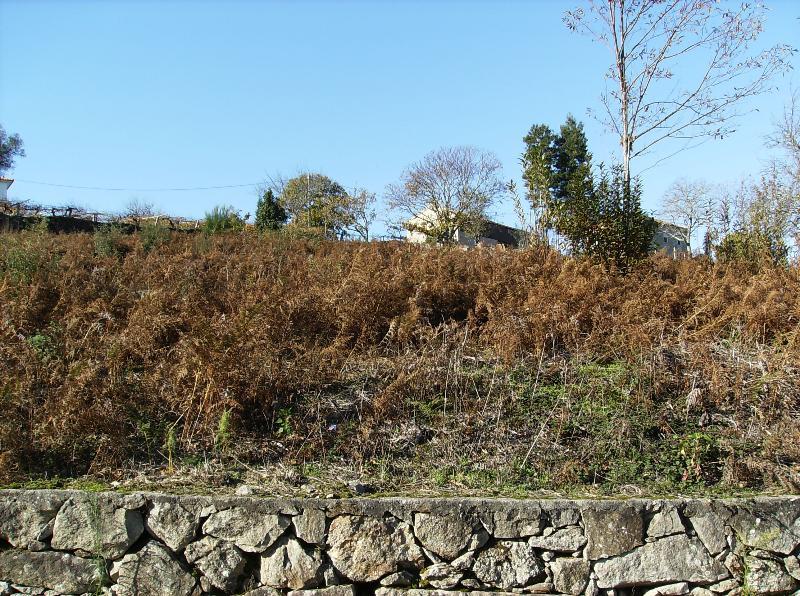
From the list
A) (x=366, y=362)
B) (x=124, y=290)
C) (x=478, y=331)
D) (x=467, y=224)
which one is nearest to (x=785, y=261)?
(x=478, y=331)

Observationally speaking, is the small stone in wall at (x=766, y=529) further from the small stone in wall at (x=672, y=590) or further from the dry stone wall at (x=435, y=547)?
the small stone in wall at (x=672, y=590)

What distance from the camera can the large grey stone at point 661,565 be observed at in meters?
4.35

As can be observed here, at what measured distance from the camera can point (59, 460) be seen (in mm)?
5125

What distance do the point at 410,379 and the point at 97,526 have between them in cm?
269

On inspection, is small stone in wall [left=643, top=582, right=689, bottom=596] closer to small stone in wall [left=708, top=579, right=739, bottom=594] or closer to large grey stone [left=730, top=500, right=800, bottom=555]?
small stone in wall [left=708, top=579, right=739, bottom=594]

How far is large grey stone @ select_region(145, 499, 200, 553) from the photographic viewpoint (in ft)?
14.7

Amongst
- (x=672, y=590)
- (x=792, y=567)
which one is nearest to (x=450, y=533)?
(x=672, y=590)

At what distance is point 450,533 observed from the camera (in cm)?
436

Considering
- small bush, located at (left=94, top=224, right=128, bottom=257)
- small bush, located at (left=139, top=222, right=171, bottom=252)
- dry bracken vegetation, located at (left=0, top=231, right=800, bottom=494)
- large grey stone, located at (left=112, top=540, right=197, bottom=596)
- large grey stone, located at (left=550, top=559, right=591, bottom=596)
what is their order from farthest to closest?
1. small bush, located at (left=139, top=222, right=171, bottom=252)
2. small bush, located at (left=94, top=224, right=128, bottom=257)
3. dry bracken vegetation, located at (left=0, top=231, right=800, bottom=494)
4. large grey stone, located at (left=112, top=540, right=197, bottom=596)
5. large grey stone, located at (left=550, top=559, right=591, bottom=596)

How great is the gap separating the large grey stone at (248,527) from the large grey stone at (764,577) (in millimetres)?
3190

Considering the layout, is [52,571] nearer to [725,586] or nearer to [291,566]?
[291,566]

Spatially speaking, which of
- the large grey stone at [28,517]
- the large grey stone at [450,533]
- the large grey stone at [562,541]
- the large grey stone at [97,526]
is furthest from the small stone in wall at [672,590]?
the large grey stone at [28,517]

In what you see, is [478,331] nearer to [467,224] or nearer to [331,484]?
[331,484]

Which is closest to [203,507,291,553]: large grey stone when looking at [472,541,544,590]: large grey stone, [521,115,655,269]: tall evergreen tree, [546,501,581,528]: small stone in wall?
[472,541,544,590]: large grey stone
